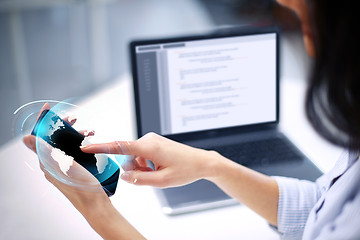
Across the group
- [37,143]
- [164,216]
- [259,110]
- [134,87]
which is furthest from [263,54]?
[37,143]

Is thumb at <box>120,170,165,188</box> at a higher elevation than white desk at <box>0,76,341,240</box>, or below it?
higher

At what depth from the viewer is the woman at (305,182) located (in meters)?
0.43

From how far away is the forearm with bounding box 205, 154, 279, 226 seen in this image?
69cm

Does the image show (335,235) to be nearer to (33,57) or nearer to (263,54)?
(263,54)

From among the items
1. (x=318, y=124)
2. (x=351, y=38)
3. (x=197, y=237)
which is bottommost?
(x=197, y=237)

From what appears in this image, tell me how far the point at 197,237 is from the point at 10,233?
0.32 metres

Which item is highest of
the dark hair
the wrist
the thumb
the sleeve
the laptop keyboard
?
the dark hair

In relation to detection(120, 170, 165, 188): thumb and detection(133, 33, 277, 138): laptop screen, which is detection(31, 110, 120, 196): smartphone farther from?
detection(133, 33, 277, 138): laptop screen

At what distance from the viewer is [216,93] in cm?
93

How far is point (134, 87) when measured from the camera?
905 mm

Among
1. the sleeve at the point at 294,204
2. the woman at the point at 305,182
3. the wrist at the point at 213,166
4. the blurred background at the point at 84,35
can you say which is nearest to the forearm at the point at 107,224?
the woman at the point at 305,182

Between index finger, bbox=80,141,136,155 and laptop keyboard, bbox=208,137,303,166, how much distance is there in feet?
1.04

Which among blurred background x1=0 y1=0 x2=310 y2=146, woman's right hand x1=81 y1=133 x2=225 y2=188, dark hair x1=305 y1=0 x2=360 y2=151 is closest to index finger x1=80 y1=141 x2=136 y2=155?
woman's right hand x1=81 y1=133 x2=225 y2=188

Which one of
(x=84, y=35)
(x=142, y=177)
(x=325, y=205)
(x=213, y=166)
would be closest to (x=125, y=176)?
(x=142, y=177)
